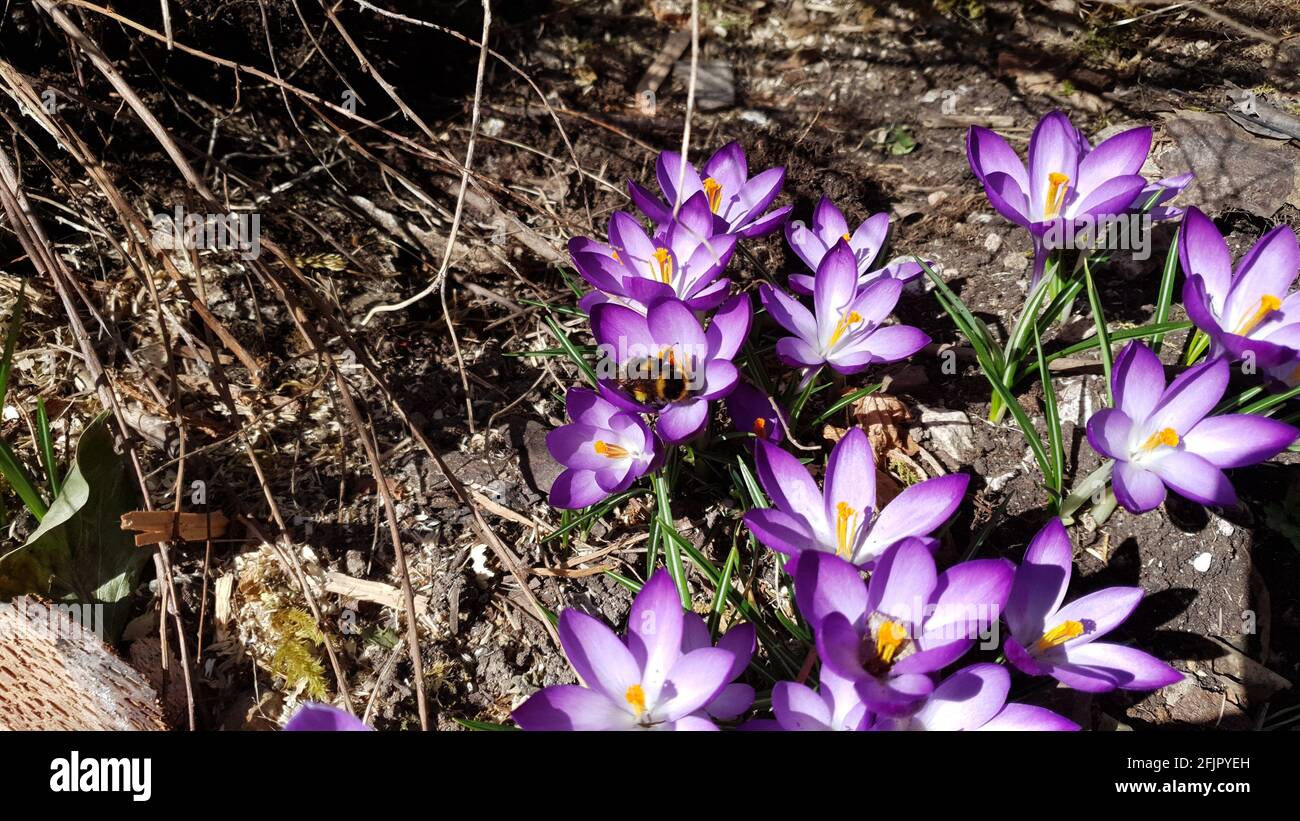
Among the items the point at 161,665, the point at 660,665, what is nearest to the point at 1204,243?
the point at 660,665

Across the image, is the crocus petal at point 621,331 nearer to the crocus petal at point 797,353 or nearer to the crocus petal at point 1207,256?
the crocus petal at point 797,353

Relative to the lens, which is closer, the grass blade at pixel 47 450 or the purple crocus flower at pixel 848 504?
the purple crocus flower at pixel 848 504

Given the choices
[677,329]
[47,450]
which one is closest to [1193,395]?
[677,329]

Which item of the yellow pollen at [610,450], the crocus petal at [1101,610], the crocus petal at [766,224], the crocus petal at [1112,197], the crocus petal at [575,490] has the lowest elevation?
the crocus petal at [1101,610]

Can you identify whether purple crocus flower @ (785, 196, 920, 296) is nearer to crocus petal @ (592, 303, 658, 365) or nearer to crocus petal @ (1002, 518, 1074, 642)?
crocus petal @ (592, 303, 658, 365)

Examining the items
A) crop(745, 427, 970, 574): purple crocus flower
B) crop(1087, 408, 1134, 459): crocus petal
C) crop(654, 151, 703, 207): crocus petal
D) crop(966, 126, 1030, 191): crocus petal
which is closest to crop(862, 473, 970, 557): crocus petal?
crop(745, 427, 970, 574): purple crocus flower

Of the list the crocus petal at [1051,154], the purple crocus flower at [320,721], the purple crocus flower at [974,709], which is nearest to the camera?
the purple crocus flower at [320,721]

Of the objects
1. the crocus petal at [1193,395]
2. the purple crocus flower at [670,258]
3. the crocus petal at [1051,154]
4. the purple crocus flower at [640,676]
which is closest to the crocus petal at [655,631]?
the purple crocus flower at [640,676]
